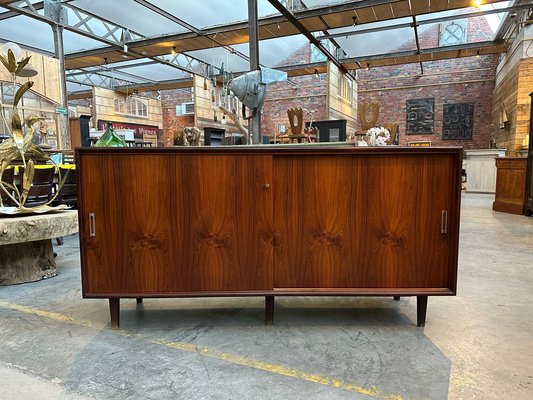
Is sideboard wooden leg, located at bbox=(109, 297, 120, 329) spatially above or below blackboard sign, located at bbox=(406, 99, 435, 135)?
below

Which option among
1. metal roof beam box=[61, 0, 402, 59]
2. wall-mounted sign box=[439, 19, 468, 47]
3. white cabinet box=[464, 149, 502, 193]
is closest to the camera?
metal roof beam box=[61, 0, 402, 59]

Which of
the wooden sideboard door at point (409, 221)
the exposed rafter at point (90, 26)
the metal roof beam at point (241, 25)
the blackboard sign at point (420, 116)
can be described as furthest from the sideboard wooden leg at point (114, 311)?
the blackboard sign at point (420, 116)

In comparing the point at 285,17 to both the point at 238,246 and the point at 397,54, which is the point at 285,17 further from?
the point at 238,246

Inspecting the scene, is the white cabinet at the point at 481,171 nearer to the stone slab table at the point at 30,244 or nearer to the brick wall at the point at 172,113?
the stone slab table at the point at 30,244

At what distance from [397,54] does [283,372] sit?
454 inches

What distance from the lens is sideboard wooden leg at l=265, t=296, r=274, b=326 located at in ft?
6.47

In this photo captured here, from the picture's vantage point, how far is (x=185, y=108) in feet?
52.6

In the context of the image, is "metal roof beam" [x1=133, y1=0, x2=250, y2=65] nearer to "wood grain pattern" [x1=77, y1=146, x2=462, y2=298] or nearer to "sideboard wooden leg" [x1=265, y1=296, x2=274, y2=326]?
"wood grain pattern" [x1=77, y1=146, x2=462, y2=298]

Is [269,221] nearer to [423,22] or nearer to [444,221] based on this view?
[444,221]

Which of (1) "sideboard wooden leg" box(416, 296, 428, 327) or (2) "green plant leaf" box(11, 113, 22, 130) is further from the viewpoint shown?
(2) "green plant leaf" box(11, 113, 22, 130)

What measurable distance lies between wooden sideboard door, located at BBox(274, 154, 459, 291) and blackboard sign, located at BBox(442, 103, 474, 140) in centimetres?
1280

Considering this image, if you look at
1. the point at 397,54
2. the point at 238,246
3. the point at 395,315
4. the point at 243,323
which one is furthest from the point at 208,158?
the point at 397,54

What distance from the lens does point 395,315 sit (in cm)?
216

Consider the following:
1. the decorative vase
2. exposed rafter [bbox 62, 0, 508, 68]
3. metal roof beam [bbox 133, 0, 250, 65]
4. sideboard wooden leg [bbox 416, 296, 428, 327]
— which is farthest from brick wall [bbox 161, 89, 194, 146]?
sideboard wooden leg [bbox 416, 296, 428, 327]
